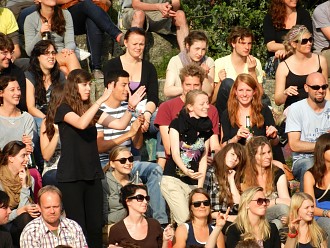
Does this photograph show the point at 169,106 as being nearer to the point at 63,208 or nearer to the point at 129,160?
the point at 129,160

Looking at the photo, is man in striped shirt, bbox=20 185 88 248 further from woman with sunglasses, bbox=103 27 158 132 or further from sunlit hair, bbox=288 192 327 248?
woman with sunglasses, bbox=103 27 158 132

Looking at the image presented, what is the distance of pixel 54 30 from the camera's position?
14.2m

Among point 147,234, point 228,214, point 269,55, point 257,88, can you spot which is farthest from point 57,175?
point 269,55

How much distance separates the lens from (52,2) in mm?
14062

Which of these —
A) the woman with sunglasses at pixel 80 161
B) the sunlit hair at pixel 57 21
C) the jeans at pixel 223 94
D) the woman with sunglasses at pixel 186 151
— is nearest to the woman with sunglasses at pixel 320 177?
the woman with sunglasses at pixel 186 151

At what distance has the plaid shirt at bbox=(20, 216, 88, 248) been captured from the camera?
35.6 ft

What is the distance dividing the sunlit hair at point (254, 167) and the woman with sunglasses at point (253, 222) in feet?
1.87

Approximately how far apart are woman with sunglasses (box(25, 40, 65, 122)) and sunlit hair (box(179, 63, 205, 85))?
4.81 ft

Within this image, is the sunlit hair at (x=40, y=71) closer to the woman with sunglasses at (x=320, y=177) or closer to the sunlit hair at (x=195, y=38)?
the sunlit hair at (x=195, y=38)

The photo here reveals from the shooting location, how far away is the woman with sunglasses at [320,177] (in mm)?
12188

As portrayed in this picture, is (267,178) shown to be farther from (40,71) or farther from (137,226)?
(40,71)

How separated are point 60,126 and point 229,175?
1.82 metres

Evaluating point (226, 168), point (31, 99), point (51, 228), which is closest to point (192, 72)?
point (226, 168)

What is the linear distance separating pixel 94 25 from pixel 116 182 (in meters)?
3.18
